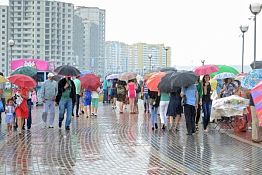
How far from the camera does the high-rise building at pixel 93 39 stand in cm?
10412

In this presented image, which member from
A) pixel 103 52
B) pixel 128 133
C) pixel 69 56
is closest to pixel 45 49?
pixel 69 56

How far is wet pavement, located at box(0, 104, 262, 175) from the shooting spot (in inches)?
344

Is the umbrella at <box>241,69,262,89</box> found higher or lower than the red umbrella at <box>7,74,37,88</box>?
higher

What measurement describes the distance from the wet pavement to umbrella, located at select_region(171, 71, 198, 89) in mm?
1449

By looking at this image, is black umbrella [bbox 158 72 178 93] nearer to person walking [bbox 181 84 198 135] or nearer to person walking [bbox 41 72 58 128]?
person walking [bbox 181 84 198 135]

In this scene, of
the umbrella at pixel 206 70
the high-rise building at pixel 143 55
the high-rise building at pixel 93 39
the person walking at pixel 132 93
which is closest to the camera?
the umbrella at pixel 206 70

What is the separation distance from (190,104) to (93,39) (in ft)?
315

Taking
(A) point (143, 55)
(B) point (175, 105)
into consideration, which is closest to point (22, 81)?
(B) point (175, 105)

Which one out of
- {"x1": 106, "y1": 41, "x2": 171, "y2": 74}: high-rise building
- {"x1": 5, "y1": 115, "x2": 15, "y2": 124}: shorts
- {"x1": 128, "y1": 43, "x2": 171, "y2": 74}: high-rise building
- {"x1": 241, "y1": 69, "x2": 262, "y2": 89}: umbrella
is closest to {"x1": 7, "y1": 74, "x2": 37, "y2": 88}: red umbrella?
{"x1": 5, "y1": 115, "x2": 15, "y2": 124}: shorts

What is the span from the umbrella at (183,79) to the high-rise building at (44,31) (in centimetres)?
8063

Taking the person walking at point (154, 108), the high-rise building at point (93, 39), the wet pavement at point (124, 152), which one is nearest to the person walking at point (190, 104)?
the wet pavement at point (124, 152)

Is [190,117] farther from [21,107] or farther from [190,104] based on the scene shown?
[21,107]

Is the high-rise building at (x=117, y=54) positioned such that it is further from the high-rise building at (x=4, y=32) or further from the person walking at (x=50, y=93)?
the person walking at (x=50, y=93)

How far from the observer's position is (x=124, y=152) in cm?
1057
